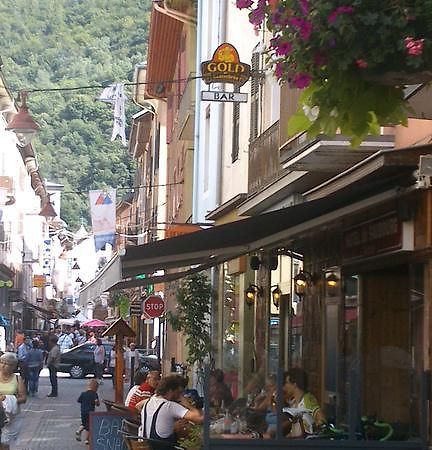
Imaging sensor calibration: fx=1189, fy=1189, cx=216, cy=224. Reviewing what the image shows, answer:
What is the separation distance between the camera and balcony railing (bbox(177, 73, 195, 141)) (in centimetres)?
2986

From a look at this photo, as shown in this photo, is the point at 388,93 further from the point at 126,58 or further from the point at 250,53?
the point at 126,58

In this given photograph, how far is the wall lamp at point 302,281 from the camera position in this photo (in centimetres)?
1659

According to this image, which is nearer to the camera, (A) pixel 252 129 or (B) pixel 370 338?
(B) pixel 370 338

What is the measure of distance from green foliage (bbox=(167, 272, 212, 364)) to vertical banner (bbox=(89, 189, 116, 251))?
1070 centimetres

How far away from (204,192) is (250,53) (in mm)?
6744

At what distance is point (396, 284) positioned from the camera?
43.7ft

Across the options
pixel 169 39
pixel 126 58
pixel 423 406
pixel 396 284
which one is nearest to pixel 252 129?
pixel 396 284

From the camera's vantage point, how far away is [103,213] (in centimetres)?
3578

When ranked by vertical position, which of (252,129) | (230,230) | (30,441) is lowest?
(30,441)

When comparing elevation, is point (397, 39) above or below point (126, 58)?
below

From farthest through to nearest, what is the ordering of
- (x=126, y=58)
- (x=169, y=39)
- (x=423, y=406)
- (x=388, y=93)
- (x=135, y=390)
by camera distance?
(x=126, y=58) < (x=169, y=39) < (x=135, y=390) < (x=423, y=406) < (x=388, y=93)

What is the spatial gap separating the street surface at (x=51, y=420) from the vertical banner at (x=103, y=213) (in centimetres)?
495

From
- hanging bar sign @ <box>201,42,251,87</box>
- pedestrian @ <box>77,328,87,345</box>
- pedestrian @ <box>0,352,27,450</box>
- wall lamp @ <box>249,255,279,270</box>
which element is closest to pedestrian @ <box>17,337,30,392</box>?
wall lamp @ <box>249,255,279,270</box>

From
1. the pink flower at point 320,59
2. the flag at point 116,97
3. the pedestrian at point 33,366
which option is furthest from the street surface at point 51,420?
the pink flower at point 320,59
